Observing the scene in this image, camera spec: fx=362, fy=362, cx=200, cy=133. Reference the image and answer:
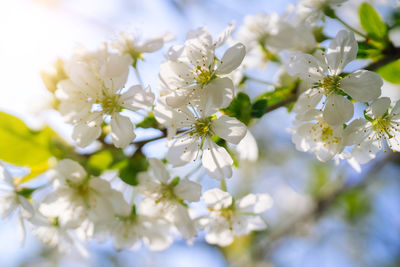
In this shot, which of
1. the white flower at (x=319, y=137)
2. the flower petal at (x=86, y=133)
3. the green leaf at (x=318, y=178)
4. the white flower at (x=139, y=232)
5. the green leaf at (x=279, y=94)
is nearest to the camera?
the white flower at (x=319, y=137)

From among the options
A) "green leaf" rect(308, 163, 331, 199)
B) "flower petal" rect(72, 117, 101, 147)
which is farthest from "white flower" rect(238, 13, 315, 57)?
"green leaf" rect(308, 163, 331, 199)

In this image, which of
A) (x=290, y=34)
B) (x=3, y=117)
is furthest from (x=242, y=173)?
(x=3, y=117)

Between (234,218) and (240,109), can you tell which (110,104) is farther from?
(234,218)

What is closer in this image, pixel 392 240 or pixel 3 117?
pixel 3 117

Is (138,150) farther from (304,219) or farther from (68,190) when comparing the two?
(304,219)

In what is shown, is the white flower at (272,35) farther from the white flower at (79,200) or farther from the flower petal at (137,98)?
the white flower at (79,200)

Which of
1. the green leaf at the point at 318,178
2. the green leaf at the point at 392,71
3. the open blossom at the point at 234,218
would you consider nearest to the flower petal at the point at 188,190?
A: the open blossom at the point at 234,218

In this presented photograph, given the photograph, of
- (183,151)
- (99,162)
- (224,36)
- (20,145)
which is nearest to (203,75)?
(224,36)

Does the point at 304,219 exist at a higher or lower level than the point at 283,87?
lower
